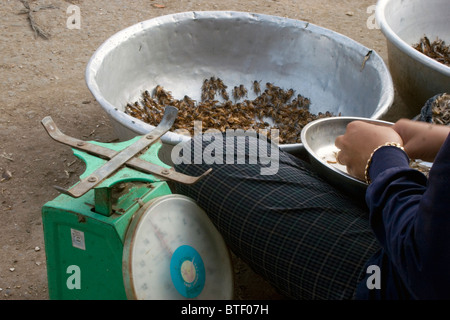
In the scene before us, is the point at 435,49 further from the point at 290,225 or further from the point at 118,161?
the point at 118,161

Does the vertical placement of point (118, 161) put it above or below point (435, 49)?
above

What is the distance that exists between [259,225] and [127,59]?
1447mm

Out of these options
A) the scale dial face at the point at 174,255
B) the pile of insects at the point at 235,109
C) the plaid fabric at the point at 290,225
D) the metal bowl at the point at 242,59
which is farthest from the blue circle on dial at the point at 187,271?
the metal bowl at the point at 242,59

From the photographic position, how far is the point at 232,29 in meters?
2.99

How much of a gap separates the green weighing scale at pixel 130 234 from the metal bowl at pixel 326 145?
1.34 feet

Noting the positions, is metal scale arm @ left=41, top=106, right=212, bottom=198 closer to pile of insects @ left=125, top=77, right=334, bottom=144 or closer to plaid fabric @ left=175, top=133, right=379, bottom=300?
plaid fabric @ left=175, top=133, right=379, bottom=300

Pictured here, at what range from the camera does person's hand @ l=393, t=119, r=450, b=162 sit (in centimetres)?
147

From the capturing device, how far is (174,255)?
1.39 metres

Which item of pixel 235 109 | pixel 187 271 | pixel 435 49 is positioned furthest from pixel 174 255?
pixel 435 49

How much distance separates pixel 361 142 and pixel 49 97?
2.10 m

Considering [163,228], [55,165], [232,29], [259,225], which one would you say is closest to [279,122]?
[232,29]

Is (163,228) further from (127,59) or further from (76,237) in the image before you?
(127,59)

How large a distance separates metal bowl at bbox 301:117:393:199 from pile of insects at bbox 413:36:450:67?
4.39 ft

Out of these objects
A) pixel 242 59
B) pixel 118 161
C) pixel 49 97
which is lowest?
pixel 49 97
